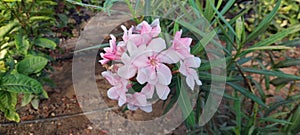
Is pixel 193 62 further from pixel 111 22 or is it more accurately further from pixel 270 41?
pixel 111 22

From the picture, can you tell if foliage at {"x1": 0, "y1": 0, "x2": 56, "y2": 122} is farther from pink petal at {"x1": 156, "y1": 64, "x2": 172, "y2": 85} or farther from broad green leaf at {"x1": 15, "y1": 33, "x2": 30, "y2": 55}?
pink petal at {"x1": 156, "y1": 64, "x2": 172, "y2": 85}

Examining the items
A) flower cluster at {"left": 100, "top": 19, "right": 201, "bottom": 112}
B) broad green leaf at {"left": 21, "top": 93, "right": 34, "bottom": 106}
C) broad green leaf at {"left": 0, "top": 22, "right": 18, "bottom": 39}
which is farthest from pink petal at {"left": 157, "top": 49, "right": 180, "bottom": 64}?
broad green leaf at {"left": 21, "top": 93, "right": 34, "bottom": 106}

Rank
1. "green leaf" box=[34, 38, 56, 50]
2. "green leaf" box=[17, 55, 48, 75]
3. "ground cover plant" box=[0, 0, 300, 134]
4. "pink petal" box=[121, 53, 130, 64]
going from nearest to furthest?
"pink petal" box=[121, 53, 130, 64], "ground cover plant" box=[0, 0, 300, 134], "green leaf" box=[17, 55, 48, 75], "green leaf" box=[34, 38, 56, 50]

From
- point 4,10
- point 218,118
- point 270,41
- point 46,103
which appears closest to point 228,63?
point 270,41

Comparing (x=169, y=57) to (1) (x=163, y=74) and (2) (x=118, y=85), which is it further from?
(2) (x=118, y=85)

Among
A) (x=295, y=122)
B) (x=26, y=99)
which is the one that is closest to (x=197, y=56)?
(x=295, y=122)

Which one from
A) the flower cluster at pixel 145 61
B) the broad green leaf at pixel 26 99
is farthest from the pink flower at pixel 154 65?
the broad green leaf at pixel 26 99

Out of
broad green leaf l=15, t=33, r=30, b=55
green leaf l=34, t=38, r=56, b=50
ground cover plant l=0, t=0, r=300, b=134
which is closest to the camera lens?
ground cover plant l=0, t=0, r=300, b=134
